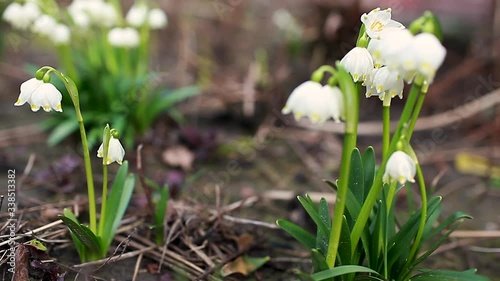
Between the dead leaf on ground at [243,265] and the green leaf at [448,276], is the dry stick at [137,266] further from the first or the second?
the green leaf at [448,276]

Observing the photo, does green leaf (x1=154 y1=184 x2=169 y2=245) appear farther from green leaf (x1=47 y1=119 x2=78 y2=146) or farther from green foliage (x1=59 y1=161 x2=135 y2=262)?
green leaf (x1=47 y1=119 x2=78 y2=146)

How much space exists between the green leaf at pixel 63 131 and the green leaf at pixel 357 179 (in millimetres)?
1729

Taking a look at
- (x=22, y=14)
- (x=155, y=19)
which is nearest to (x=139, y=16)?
(x=155, y=19)

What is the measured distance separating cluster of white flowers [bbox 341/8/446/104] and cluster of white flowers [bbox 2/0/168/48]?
1.73 metres

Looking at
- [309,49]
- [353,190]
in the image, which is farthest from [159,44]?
[353,190]

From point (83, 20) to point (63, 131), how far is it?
614 millimetres

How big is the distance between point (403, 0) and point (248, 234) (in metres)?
3.06

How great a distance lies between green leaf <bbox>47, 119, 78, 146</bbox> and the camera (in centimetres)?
302

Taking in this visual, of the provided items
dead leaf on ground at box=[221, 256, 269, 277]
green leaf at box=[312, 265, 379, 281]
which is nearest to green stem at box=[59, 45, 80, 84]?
dead leaf on ground at box=[221, 256, 269, 277]

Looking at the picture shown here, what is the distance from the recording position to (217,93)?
12.9 ft

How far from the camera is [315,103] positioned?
4.71 ft

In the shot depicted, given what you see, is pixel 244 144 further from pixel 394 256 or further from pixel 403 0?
pixel 403 0

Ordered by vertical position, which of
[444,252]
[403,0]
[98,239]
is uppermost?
[403,0]

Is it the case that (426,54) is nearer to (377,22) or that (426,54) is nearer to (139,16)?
(377,22)
